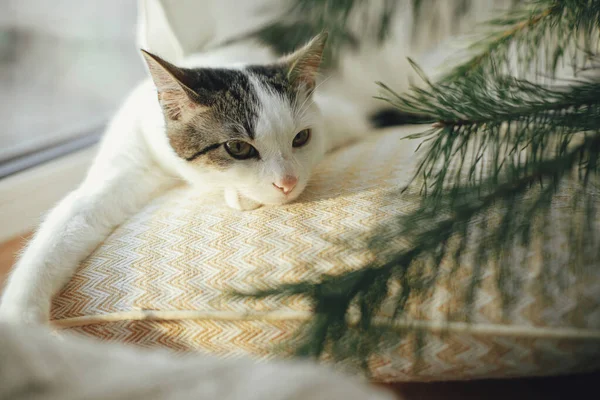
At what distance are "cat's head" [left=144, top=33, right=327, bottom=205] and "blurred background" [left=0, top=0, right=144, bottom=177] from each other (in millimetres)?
910

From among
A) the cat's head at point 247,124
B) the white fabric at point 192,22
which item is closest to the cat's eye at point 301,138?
the cat's head at point 247,124

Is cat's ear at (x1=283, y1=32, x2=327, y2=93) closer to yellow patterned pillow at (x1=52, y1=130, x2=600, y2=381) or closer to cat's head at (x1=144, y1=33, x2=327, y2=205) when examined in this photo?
cat's head at (x1=144, y1=33, x2=327, y2=205)

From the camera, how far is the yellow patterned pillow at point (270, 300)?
0.62 metres

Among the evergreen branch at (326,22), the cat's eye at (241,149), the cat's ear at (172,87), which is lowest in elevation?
the cat's eye at (241,149)

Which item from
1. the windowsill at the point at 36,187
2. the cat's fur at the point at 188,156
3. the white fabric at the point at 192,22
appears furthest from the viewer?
the windowsill at the point at 36,187

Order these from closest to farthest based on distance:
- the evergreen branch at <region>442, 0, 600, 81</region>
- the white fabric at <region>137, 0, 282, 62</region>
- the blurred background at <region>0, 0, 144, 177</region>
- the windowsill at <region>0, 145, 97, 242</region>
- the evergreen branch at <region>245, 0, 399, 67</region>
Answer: the evergreen branch at <region>442, 0, 600, 81</region>
the evergreen branch at <region>245, 0, 399, 67</region>
the white fabric at <region>137, 0, 282, 62</region>
the windowsill at <region>0, 145, 97, 242</region>
the blurred background at <region>0, 0, 144, 177</region>

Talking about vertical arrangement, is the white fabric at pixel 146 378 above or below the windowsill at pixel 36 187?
above

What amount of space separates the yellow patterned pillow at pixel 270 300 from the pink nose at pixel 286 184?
0.12ft

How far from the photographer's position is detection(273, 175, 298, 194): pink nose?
32.9 inches

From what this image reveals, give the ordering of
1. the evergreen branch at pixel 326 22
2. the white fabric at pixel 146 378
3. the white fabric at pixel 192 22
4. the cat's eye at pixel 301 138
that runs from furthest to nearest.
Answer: the white fabric at pixel 192 22 → the cat's eye at pixel 301 138 → the evergreen branch at pixel 326 22 → the white fabric at pixel 146 378

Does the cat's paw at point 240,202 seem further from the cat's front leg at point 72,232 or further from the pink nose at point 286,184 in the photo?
the cat's front leg at point 72,232

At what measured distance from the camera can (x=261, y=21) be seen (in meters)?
1.31

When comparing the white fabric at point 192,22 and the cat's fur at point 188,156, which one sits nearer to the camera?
the cat's fur at point 188,156

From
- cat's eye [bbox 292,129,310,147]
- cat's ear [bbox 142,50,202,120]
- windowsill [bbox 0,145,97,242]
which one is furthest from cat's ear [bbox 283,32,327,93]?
windowsill [bbox 0,145,97,242]
